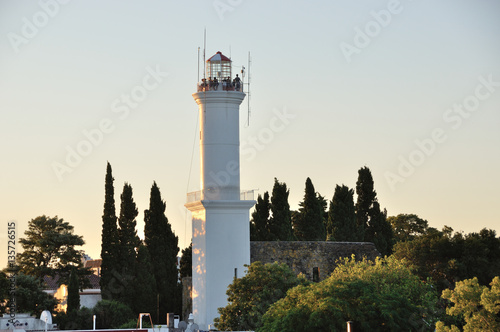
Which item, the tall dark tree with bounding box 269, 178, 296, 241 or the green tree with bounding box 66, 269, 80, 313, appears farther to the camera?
the tall dark tree with bounding box 269, 178, 296, 241

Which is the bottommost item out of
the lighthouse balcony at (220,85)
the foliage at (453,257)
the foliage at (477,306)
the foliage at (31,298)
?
the foliage at (477,306)

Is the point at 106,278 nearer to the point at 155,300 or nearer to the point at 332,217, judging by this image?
the point at 155,300

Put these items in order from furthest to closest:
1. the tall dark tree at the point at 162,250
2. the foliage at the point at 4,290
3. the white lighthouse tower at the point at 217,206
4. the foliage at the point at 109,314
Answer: the tall dark tree at the point at 162,250 → the foliage at the point at 4,290 → the foliage at the point at 109,314 → the white lighthouse tower at the point at 217,206

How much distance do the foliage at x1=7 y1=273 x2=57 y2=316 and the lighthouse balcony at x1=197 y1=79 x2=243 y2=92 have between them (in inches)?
588

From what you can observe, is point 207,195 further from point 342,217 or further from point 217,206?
point 342,217

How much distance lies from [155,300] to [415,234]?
37698 mm

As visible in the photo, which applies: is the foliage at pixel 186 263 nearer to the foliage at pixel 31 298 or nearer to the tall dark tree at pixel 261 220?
the tall dark tree at pixel 261 220

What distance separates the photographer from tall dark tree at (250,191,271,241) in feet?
220

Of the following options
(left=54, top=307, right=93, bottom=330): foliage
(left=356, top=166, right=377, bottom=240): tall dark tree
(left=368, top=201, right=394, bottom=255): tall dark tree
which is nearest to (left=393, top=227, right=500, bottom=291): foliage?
(left=368, top=201, right=394, bottom=255): tall dark tree

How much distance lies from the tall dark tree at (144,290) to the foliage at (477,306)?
2733 centimetres

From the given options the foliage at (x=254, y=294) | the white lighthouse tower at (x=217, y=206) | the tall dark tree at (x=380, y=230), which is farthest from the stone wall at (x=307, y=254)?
the tall dark tree at (x=380, y=230)

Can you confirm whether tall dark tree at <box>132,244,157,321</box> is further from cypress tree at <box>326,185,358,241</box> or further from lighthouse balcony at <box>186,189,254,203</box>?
cypress tree at <box>326,185,358,241</box>

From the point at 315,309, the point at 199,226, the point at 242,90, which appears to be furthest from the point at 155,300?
the point at 315,309

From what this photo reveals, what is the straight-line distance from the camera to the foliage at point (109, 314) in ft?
185
